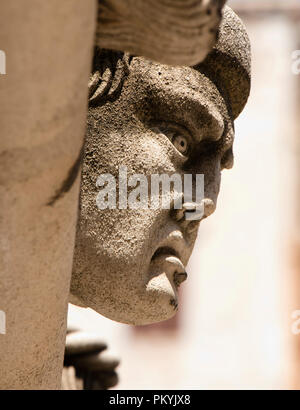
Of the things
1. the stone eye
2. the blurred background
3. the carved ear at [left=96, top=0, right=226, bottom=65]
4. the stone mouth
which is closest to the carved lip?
the stone mouth

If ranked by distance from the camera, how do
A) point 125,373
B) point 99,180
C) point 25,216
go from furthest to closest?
point 125,373
point 99,180
point 25,216

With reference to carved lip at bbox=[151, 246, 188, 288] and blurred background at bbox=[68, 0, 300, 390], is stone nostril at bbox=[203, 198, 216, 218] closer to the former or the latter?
carved lip at bbox=[151, 246, 188, 288]

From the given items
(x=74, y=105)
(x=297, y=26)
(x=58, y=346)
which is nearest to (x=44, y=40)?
(x=74, y=105)

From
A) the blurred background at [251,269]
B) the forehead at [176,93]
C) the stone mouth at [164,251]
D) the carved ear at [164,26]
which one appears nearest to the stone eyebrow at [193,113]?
the forehead at [176,93]

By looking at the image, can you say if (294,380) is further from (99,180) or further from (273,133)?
(99,180)

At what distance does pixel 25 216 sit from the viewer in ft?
4.63

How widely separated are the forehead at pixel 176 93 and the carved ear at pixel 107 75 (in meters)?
0.02

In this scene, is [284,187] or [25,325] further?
[284,187]

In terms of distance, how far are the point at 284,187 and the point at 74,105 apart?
8.67 metres

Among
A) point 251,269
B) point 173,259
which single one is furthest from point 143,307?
point 251,269

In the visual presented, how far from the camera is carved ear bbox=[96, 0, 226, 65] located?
137 centimetres

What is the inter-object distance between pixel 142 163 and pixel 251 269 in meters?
7.61

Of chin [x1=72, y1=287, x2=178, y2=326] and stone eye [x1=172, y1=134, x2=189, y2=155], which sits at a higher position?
stone eye [x1=172, y1=134, x2=189, y2=155]

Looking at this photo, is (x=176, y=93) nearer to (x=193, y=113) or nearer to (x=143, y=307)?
(x=193, y=113)
